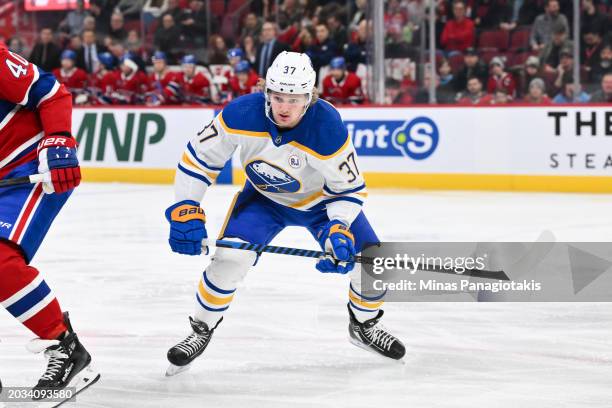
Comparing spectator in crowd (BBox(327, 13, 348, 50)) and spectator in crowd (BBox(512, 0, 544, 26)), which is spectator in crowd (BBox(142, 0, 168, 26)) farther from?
spectator in crowd (BBox(512, 0, 544, 26))

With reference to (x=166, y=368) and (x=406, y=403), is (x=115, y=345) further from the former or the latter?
(x=406, y=403)

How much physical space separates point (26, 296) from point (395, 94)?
6.74m

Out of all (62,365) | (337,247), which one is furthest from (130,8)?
(62,365)

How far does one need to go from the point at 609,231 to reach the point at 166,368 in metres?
3.69

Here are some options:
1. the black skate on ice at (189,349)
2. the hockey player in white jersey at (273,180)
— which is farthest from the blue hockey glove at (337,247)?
the black skate on ice at (189,349)

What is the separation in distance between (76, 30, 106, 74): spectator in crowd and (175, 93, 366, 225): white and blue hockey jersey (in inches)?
345

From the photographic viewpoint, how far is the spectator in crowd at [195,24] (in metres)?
11.4

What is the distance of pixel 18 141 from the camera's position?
126 inches

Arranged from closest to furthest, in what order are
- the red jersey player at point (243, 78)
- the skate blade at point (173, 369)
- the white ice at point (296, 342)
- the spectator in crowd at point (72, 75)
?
the white ice at point (296, 342)
the skate blade at point (173, 369)
the red jersey player at point (243, 78)
the spectator in crowd at point (72, 75)

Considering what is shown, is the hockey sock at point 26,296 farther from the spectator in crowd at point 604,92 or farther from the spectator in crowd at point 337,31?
the spectator in crowd at point 337,31

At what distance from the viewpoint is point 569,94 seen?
890 cm

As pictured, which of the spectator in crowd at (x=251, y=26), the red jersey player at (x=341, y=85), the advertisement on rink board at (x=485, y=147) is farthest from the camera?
the spectator in crowd at (x=251, y=26)

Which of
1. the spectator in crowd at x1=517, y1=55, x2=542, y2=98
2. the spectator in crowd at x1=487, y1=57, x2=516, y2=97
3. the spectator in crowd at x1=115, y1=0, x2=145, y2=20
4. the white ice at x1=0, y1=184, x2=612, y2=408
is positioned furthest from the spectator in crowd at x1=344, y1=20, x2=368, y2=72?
the white ice at x1=0, y1=184, x2=612, y2=408

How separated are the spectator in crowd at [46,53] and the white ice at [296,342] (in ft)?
19.3
